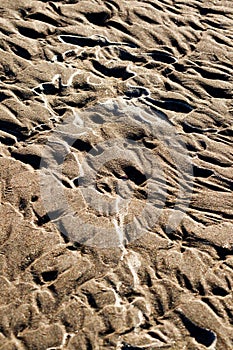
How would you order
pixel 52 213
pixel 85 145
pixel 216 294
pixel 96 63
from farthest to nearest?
pixel 96 63 < pixel 85 145 < pixel 52 213 < pixel 216 294

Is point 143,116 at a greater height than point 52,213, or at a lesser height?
greater

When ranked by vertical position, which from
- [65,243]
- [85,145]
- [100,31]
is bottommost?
[65,243]

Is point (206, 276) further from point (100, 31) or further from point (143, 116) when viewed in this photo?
point (100, 31)

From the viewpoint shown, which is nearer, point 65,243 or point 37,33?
point 65,243

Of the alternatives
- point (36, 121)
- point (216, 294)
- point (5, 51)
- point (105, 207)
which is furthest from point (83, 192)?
point (5, 51)

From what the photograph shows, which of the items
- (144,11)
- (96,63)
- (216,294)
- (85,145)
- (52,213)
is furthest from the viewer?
(144,11)

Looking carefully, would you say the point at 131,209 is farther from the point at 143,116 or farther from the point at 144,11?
the point at 144,11
